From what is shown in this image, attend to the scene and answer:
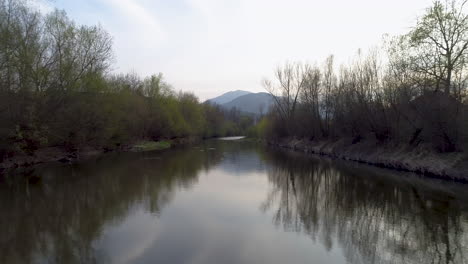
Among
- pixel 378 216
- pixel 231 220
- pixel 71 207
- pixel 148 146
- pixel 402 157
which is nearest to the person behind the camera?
pixel 231 220

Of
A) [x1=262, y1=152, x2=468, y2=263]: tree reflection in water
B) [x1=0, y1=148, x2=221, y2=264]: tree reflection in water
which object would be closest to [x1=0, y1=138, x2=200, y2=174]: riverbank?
[x1=0, y1=148, x2=221, y2=264]: tree reflection in water

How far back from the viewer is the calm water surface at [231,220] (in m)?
7.37

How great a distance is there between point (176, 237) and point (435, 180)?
16206mm

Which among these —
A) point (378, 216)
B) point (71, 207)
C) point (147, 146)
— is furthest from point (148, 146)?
point (378, 216)

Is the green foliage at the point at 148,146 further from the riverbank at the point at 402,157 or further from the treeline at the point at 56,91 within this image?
the riverbank at the point at 402,157

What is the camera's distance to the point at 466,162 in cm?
1688

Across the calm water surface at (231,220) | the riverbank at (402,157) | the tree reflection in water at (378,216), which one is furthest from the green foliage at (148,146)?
the tree reflection in water at (378,216)

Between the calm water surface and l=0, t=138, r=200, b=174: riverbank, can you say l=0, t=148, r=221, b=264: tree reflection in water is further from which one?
l=0, t=138, r=200, b=174: riverbank

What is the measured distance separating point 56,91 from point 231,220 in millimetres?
23648

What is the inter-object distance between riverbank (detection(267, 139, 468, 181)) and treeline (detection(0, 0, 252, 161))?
26.8 metres

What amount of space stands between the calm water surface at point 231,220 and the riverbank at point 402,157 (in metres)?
1.70

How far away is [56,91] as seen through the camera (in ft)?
86.8

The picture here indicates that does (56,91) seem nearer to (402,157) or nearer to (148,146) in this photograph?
(148,146)

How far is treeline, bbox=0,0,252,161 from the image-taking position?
20.9 meters
